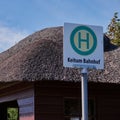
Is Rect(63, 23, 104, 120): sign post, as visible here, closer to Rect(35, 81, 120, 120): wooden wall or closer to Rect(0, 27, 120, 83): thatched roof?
Rect(0, 27, 120, 83): thatched roof

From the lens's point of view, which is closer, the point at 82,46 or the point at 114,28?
the point at 82,46

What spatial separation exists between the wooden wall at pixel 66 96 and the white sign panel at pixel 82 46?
277 inches

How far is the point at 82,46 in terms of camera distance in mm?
4922

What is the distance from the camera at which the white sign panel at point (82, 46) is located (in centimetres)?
488

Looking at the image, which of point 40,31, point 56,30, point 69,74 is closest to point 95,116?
point 69,74

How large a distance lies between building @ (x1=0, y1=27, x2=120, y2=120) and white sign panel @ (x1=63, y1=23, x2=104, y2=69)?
6392 millimetres

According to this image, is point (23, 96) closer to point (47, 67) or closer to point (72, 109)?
point (47, 67)

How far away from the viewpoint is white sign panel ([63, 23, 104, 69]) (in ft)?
16.0

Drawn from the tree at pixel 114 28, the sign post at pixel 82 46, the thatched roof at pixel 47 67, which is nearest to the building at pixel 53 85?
the thatched roof at pixel 47 67

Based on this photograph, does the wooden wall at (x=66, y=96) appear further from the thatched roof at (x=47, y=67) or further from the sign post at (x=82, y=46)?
the sign post at (x=82, y=46)

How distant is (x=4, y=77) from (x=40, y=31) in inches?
187

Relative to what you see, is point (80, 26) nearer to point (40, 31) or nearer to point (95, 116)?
point (95, 116)

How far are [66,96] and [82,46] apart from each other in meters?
7.67

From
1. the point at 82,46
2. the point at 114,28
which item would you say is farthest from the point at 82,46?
the point at 114,28
